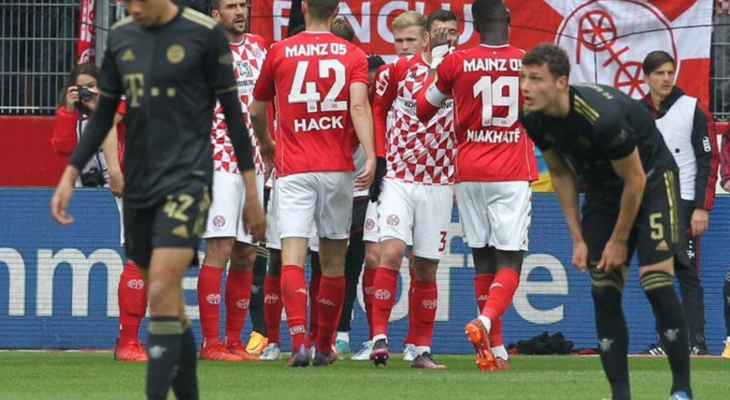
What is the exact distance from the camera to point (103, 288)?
50.2 ft

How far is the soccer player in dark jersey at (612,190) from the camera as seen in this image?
28.6ft

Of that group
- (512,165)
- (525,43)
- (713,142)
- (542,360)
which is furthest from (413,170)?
(525,43)

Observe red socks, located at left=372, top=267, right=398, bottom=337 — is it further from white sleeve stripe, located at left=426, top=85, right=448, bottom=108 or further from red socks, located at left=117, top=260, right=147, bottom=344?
red socks, located at left=117, top=260, right=147, bottom=344

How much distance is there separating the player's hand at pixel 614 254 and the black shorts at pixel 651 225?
0.14 m

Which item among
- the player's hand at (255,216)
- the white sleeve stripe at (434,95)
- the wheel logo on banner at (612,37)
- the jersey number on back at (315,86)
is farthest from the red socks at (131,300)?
the wheel logo on banner at (612,37)

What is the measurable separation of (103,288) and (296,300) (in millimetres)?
3843

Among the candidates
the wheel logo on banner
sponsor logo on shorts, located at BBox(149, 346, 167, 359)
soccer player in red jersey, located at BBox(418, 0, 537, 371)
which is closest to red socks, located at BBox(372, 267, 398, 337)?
soccer player in red jersey, located at BBox(418, 0, 537, 371)

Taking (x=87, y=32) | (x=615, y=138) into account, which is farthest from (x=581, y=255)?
(x=87, y=32)

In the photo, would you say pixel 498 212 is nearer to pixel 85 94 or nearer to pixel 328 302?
pixel 328 302

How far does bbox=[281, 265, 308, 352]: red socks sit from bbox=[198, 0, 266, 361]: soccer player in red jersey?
0.92m

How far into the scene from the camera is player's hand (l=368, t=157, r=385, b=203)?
1253 centimetres

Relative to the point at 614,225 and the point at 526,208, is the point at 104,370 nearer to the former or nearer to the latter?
the point at 526,208

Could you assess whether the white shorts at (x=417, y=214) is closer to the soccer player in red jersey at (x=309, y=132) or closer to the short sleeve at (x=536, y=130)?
the soccer player in red jersey at (x=309, y=132)

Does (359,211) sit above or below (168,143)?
below
